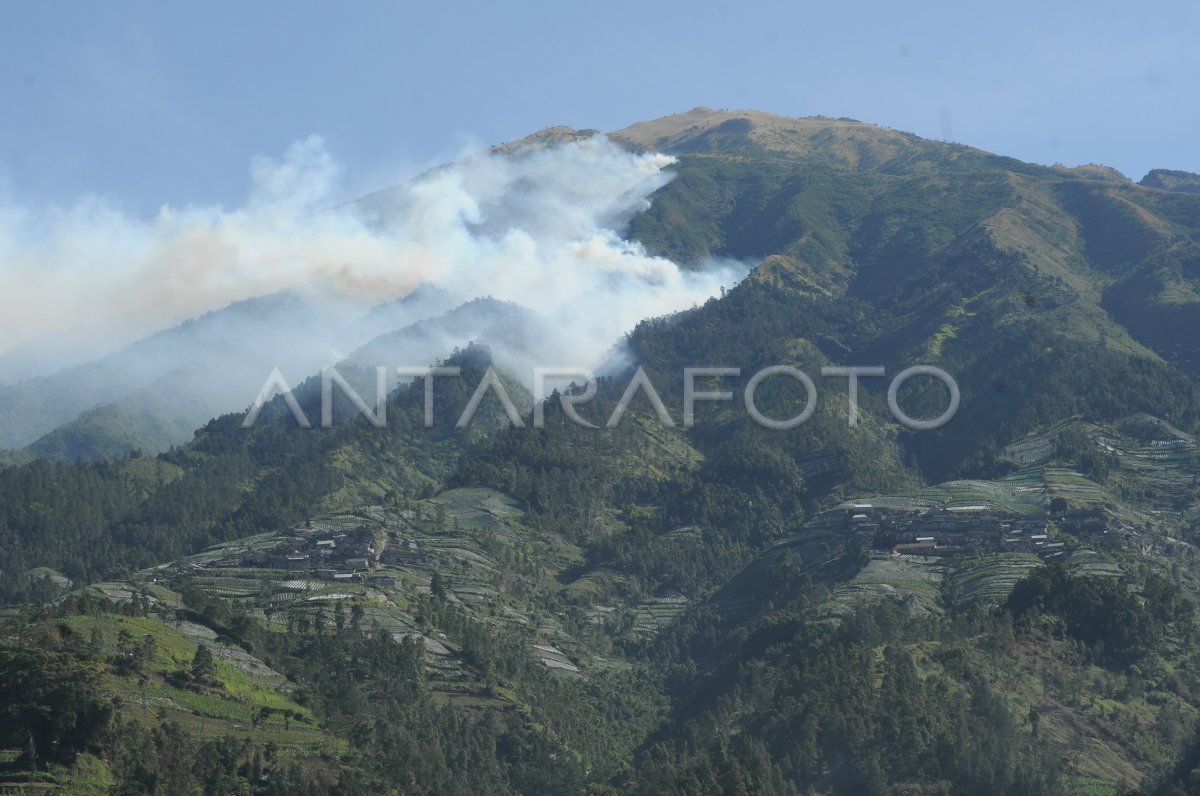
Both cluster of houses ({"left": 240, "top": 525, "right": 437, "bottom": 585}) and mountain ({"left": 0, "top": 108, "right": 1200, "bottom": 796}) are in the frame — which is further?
cluster of houses ({"left": 240, "top": 525, "right": 437, "bottom": 585})

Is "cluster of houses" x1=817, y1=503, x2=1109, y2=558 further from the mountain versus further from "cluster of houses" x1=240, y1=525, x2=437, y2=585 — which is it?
"cluster of houses" x1=240, y1=525, x2=437, y2=585

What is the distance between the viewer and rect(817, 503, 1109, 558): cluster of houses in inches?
6496

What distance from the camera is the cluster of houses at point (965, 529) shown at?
541 ft

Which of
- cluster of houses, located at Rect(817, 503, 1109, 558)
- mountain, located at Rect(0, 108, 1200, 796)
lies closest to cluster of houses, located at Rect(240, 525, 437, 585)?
mountain, located at Rect(0, 108, 1200, 796)

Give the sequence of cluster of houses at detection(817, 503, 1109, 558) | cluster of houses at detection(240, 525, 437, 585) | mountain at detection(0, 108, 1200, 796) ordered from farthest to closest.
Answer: cluster of houses at detection(817, 503, 1109, 558) < cluster of houses at detection(240, 525, 437, 585) < mountain at detection(0, 108, 1200, 796)

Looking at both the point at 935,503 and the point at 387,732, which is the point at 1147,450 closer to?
the point at 935,503

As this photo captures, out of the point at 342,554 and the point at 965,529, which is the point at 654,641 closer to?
the point at 342,554

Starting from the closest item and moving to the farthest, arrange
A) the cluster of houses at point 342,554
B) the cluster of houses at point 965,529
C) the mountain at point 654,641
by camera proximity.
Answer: the mountain at point 654,641 < the cluster of houses at point 342,554 < the cluster of houses at point 965,529

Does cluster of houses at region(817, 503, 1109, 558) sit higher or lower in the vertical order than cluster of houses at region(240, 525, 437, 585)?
lower

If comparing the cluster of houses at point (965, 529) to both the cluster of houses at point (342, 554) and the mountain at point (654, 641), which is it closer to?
the mountain at point (654, 641)

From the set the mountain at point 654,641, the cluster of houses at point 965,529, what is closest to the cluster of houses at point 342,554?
the mountain at point 654,641

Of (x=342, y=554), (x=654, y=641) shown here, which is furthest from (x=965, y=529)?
(x=342, y=554)

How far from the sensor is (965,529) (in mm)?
168625

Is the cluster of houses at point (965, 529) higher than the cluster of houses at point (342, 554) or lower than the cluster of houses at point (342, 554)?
lower
